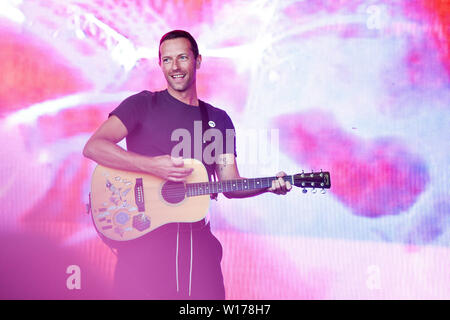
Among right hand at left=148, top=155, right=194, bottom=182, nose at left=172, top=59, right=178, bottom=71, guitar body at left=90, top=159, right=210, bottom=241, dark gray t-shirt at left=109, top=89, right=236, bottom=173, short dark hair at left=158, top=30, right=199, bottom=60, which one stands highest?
short dark hair at left=158, top=30, right=199, bottom=60

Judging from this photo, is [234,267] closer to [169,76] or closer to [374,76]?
[169,76]

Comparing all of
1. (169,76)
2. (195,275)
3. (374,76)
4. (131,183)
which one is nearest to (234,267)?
(195,275)

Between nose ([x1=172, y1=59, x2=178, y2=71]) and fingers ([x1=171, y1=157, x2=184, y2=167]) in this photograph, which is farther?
nose ([x1=172, y1=59, x2=178, y2=71])

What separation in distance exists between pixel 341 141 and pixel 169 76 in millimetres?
1089

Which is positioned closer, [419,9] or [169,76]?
[169,76]

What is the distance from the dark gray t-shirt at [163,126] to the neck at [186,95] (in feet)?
0.09

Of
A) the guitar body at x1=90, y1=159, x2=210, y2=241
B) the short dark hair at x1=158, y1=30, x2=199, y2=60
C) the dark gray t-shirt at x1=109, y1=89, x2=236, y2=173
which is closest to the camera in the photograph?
the guitar body at x1=90, y1=159, x2=210, y2=241

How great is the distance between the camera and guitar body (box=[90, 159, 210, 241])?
269cm

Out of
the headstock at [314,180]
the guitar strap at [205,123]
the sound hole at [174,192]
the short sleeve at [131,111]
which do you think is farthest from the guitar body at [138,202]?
the headstock at [314,180]

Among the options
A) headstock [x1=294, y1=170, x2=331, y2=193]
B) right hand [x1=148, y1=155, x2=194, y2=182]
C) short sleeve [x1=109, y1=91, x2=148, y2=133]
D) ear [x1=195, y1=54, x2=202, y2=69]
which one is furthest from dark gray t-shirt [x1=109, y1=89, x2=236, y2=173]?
headstock [x1=294, y1=170, x2=331, y2=193]

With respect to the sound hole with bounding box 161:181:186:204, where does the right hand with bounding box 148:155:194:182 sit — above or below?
above

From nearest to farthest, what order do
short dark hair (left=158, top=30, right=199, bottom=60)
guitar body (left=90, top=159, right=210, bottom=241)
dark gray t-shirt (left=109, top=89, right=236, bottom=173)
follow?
1. guitar body (left=90, top=159, right=210, bottom=241)
2. dark gray t-shirt (left=109, top=89, right=236, bottom=173)
3. short dark hair (left=158, top=30, right=199, bottom=60)

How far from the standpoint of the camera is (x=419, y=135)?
10.2 feet

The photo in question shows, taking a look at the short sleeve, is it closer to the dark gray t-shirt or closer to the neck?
the dark gray t-shirt
